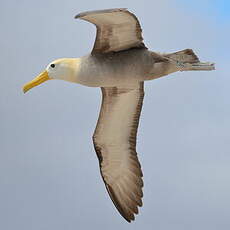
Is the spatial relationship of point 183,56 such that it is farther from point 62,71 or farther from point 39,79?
point 39,79

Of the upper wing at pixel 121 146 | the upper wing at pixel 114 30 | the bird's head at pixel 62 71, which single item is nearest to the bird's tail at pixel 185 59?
the upper wing at pixel 114 30

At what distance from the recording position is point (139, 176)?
14758mm

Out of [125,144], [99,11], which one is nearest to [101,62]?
[99,11]

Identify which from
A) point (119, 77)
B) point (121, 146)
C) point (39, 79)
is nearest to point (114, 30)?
point (119, 77)

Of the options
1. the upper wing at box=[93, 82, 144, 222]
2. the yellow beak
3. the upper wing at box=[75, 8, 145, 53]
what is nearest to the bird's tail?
the upper wing at box=[75, 8, 145, 53]

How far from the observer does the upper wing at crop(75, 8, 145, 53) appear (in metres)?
12.1

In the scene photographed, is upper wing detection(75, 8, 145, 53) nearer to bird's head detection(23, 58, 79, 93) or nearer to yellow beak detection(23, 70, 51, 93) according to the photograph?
bird's head detection(23, 58, 79, 93)

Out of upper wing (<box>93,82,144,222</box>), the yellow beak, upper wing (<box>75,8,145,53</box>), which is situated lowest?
upper wing (<box>93,82,144,222</box>)

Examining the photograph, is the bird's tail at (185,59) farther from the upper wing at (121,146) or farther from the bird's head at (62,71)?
the bird's head at (62,71)

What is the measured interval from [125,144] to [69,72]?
238cm

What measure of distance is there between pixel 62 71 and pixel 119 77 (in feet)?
3.46

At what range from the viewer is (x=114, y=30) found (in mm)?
12805

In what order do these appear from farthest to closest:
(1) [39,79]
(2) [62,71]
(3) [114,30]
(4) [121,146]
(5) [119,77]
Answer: (4) [121,146], (1) [39,79], (2) [62,71], (5) [119,77], (3) [114,30]

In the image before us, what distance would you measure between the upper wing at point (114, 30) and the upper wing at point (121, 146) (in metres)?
1.26
